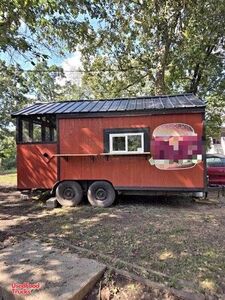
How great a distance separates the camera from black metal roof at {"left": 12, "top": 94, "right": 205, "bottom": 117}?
8.38 m

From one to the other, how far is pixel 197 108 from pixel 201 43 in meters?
6.98

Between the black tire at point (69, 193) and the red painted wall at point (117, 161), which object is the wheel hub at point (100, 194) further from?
the black tire at point (69, 193)

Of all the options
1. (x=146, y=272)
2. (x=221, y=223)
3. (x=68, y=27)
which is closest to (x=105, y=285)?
(x=146, y=272)

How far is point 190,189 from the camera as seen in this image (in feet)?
26.9

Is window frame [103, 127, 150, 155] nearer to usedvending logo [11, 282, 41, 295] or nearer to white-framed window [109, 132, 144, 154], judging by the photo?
white-framed window [109, 132, 144, 154]

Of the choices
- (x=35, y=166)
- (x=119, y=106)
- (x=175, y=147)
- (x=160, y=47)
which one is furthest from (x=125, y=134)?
(x=160, y=47)

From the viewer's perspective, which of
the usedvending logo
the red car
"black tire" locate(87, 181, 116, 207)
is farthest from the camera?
the red car

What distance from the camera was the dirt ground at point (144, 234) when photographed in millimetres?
4293

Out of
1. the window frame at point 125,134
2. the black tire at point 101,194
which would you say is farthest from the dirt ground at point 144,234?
the window frame at point 125,134

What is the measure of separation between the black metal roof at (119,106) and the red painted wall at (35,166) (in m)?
1.02

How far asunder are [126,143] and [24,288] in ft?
17.5

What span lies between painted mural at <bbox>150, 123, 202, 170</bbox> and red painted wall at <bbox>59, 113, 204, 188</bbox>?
0.13m

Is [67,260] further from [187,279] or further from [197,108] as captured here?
[197,108]

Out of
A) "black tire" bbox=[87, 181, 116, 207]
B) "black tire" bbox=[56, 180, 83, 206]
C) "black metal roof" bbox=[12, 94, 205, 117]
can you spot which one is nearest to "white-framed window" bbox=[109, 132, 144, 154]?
"black metal roof" bbox=[12, 94, 205, 117]
